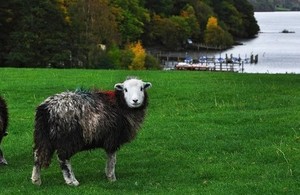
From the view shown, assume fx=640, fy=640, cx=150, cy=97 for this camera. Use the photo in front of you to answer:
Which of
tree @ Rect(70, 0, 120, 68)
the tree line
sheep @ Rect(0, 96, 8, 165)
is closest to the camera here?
sheep @ Rect(0, 96, 8, 165)

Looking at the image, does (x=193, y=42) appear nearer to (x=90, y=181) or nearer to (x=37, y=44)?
(x=37, y=44)

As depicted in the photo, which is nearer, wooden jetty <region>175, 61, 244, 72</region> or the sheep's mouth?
Result: the sheep's mouth

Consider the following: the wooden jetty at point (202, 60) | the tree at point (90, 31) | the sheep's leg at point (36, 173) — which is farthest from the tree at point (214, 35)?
the sheep's leg at point (36, 173)

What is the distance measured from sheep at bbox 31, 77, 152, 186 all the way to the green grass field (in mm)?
448

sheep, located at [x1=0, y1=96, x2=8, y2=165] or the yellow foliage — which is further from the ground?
sheep, located at [x1=0, y1=96, x2=8, y2=165]

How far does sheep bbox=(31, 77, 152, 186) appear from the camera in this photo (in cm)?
996

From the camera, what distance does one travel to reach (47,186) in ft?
33.2

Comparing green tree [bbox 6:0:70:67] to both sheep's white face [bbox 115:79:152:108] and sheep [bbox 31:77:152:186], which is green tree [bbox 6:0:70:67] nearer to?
sheep [bbox 31:77:152:186]

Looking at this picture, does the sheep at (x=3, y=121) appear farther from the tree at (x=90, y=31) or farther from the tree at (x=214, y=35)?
A: the tree at (x=214, y=35)

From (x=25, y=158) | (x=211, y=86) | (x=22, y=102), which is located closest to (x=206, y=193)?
(x=25, y=158)

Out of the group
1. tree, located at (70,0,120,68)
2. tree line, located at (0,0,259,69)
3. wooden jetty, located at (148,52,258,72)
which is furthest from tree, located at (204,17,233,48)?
tree, located at (70,0,120,68)

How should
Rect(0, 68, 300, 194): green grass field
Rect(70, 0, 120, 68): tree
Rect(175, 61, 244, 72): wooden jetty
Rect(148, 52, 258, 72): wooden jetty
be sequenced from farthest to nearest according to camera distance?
Rect(148, 52, 258, 72): wooden jetty < Rect(175, 61, 244, 72): wooden jetty < Rect(70, 0, 120, 68): tree < Rect(0, 68, 300, 194): green grass field

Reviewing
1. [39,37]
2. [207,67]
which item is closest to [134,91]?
[39,37]

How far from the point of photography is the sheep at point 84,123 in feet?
32.7
